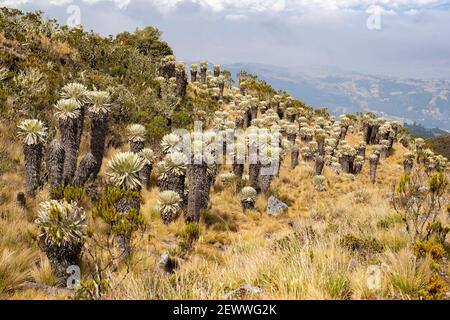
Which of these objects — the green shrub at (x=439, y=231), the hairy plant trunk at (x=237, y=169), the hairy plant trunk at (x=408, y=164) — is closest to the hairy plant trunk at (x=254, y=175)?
the hairy plant trunk at (x=237, y=169)

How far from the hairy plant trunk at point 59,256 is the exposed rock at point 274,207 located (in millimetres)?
12345

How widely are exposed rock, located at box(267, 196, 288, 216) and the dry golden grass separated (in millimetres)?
348

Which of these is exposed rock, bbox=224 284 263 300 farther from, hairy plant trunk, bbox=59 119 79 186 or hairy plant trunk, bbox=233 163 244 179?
hairy plant trunk, bbox=233 163 244 179

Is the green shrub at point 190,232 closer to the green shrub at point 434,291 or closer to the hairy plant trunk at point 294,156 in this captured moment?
the green shrub at point 434,291

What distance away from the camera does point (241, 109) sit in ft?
109

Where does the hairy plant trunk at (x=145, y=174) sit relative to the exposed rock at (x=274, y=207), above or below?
above

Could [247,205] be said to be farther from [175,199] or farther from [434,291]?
[434,291]

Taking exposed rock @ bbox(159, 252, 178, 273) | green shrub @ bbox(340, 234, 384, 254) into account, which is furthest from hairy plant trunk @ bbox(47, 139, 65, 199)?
green shrub @ bbox(340, 234, 384, 254)

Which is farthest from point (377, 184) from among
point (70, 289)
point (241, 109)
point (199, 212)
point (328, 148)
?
point (70, 289)

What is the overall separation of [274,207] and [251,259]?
12.0 meters

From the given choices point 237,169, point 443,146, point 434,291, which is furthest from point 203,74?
point 443,146

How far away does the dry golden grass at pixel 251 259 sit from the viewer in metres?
5.49

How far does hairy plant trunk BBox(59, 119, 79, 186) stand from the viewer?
12852 mm

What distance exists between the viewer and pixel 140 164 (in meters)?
12.1
